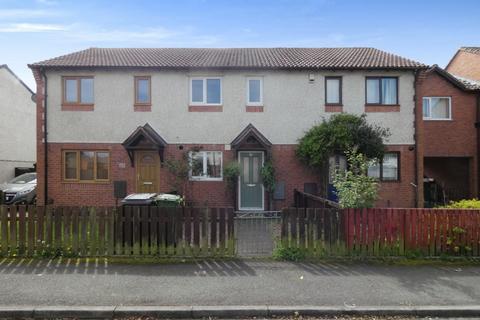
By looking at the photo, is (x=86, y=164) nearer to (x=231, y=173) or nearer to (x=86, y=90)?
(x=86, y=90)

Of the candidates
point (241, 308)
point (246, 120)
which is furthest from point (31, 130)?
point (241, 308)

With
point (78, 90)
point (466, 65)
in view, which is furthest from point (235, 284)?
point (466, 65)

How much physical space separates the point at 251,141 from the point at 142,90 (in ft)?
16.4

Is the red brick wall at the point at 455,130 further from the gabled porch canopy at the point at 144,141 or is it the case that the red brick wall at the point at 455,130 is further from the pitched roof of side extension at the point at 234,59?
the gabled porch canopy at the point at 144,141

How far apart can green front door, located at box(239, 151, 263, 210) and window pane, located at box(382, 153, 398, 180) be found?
520 cm

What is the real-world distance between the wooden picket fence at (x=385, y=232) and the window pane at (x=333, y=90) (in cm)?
770

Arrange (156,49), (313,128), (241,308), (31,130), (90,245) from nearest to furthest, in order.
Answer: (241,308) < (90,245) < (313,128) < (156,49) < (31,130)

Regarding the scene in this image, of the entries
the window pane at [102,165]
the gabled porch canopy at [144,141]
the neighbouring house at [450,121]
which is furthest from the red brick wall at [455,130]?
the window pane at [102,165]

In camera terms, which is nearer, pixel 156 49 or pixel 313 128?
pixel 313 128

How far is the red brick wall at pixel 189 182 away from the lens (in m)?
13.1

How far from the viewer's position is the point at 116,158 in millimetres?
13109

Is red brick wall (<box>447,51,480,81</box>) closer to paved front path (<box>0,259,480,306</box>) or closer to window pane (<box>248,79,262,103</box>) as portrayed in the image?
window pane (<box>248,79,262,103</box>)

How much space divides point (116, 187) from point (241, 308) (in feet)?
32.9

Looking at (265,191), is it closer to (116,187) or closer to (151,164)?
(151,164)
